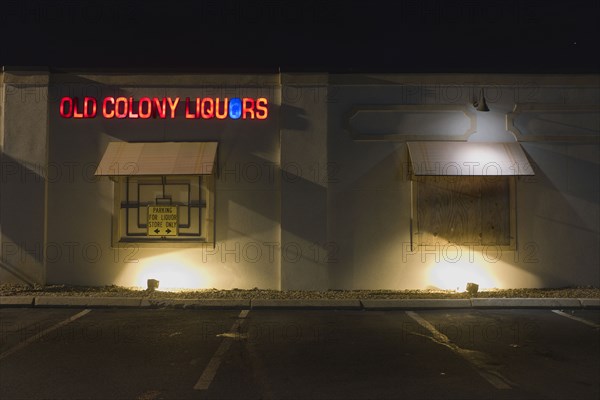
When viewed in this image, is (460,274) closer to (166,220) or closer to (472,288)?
(472,288)

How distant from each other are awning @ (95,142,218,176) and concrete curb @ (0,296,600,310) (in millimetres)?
2541

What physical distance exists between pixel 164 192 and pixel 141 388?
6.77 m

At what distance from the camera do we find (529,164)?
11.6 meters

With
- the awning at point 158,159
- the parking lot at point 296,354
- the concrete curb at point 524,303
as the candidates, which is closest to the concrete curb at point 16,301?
the parking lot at point 296,354

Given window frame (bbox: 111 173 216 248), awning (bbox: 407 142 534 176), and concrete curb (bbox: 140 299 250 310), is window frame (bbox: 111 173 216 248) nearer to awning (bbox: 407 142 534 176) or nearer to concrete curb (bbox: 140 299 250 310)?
concrete curb (bbox: 140 299 250 310)

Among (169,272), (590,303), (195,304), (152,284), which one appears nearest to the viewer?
(195,304)

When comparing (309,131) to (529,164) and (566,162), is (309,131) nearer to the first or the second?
(529,164)

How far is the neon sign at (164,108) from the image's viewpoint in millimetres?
12000

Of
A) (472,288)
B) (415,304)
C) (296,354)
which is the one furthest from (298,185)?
(296,354)

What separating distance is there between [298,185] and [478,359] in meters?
5.85


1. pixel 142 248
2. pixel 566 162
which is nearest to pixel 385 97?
pixel 566 162

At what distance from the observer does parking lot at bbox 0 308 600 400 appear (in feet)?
→ 18.7

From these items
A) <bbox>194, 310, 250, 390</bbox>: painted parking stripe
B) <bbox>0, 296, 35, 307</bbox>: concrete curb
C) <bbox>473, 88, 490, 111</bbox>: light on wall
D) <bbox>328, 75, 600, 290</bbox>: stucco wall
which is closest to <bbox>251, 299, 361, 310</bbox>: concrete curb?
<bbox>328, 75, 600, 290</bbox>: stucco wall

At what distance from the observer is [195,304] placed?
1030 centimetres
